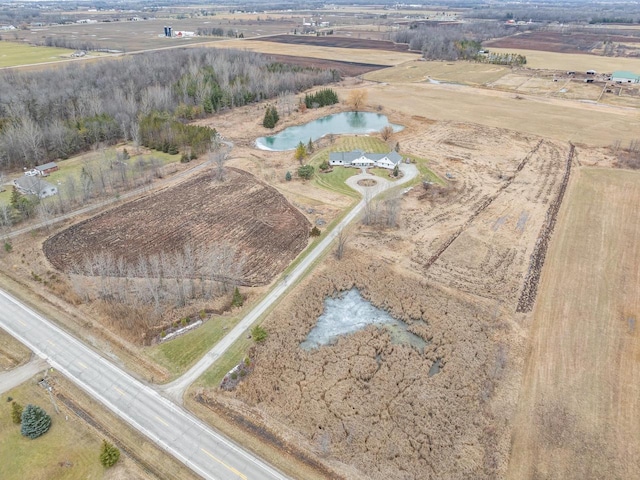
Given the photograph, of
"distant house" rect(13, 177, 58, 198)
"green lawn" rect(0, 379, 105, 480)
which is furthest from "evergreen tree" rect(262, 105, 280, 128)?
"green lawn" rect(0, 379, 105, 480)

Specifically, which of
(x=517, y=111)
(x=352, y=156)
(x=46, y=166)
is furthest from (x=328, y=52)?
(x=46, y=166)

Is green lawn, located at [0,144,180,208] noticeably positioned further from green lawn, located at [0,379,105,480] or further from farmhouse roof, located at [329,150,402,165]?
green lawn, located at [0,379,105,480]

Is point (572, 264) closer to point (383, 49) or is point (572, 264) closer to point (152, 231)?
point (152, 231)

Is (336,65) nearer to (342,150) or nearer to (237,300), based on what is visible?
(342,150)

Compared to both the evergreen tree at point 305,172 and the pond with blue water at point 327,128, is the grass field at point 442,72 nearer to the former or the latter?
the pond with blue water at point 327,128

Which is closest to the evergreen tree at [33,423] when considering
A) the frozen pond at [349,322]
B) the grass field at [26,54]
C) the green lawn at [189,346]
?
the green lawn at [189,346]

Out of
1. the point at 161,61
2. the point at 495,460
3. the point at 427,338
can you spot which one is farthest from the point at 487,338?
the point at 161,61
